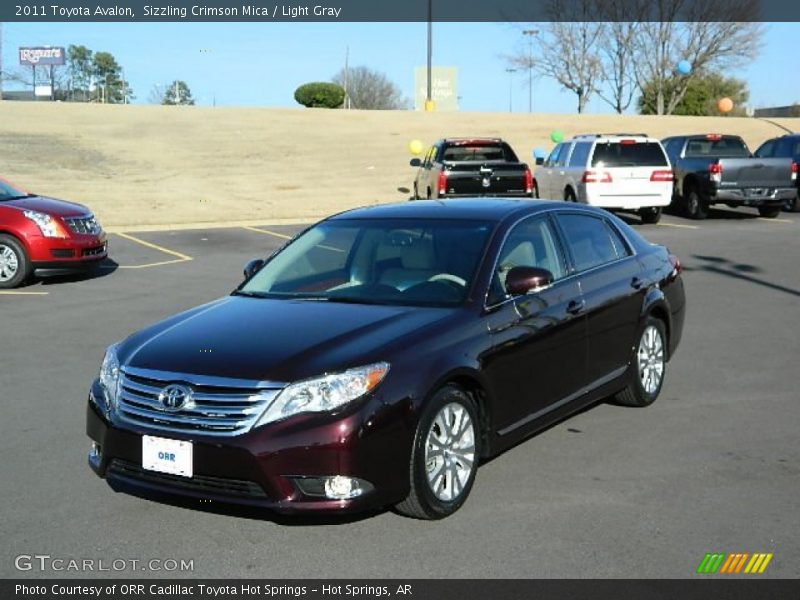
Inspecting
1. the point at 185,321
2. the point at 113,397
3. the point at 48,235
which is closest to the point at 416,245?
the point at 185,321

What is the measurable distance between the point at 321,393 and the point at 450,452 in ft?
2.75

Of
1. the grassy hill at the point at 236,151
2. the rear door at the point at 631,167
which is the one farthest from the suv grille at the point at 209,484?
the grassy hill at the point at 236,151

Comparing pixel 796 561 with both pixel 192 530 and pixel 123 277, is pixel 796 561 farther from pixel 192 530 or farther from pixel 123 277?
pixel 123 277

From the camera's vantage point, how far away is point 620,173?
65.8 ft

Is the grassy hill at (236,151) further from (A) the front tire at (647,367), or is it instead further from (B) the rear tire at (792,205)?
(A) the front tire at (647,367)

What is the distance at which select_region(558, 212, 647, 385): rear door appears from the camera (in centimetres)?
633

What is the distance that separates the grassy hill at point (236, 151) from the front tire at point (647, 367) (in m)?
17.1

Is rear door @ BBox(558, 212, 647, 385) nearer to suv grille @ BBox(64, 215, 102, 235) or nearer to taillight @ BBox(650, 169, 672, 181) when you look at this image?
suv grille @ BBox(64, 215, 102, 235)

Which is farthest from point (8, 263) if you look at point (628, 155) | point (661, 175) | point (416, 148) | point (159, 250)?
point (416, 148)

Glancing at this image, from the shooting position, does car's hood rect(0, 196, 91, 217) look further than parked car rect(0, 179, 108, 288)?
Yes

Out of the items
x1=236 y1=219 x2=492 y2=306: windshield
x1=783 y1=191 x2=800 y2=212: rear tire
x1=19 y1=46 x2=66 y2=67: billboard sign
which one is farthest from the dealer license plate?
x1=19 y1=46 x2=66 y2=67: billboard sign

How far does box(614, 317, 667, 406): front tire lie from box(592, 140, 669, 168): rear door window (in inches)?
520

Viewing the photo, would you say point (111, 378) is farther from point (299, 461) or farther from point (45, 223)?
point (45, 223)
